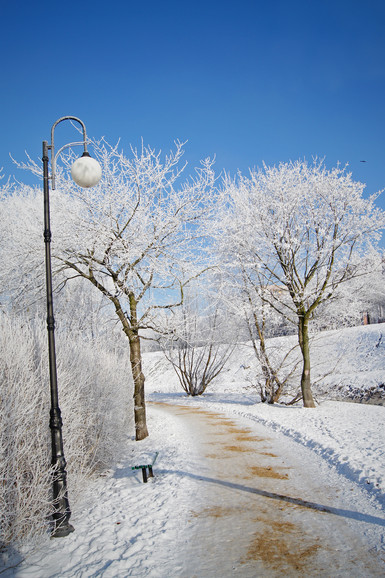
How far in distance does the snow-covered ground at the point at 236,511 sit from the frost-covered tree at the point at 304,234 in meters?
6.36

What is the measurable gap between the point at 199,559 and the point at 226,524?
2.95 ft

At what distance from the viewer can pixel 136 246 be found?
10008mm

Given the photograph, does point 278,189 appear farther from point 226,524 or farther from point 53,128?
point 226,524

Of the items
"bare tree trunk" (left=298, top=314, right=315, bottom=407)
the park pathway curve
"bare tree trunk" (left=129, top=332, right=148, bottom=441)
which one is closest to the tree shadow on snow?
the park pathway curve

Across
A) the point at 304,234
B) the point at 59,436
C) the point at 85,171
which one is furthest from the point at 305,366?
the point at 85,171

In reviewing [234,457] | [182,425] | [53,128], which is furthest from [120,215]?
[182,425]

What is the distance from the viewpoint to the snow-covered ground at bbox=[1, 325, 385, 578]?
398cm

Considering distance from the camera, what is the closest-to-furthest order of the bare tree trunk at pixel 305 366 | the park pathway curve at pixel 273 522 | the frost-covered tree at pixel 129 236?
1. the park pathway curve at pixel 273 522
2. the frost-covered tree at pixel 129 236
3. the bare tree trunk at pixel 305 366

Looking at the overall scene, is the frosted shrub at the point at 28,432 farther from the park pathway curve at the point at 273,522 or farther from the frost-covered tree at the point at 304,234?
the frost-covered tree at the point at 304,234

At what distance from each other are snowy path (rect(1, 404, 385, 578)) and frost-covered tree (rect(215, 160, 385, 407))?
28.9 feet

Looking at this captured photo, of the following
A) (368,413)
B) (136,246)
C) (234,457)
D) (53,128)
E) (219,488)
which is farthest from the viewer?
(368,413)

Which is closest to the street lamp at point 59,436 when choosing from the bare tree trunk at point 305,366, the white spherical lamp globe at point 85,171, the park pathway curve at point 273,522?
the white spherical lamp globe at point 85,171

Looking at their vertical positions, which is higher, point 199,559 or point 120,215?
point 120,215

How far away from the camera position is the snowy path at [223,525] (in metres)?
3.92
